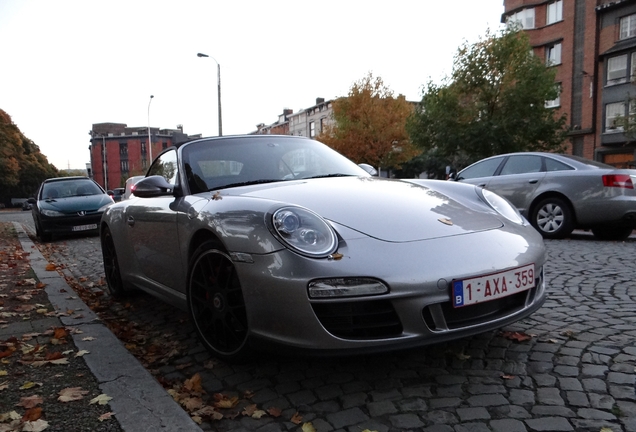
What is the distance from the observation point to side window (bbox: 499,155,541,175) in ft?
27.2

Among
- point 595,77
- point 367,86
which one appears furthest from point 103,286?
point 367,86

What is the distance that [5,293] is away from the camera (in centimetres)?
516

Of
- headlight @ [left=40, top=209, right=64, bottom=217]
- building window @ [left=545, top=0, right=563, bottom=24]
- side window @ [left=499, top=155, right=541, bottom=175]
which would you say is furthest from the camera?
building window @ [left=545, top=0, right=563, bottom=24]

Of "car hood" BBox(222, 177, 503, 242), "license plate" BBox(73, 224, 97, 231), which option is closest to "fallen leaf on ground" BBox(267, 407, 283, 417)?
"car hood" BBox(222, 177, 503, 242)

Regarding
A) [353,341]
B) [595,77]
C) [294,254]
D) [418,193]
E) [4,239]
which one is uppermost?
[595,77]

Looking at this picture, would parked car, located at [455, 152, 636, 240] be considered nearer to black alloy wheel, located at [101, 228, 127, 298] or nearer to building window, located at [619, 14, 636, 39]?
black alloy wheel, located at [101, 228, 127, 298]

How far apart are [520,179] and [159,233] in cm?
635

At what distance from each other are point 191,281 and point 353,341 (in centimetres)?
122

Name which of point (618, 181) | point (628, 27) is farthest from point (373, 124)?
point (618, 181)

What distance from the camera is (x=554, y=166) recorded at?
8023mm

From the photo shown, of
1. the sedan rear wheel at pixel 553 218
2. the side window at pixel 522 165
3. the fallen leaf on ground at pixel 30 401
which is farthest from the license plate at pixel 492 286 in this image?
the side window at pixel 522 165

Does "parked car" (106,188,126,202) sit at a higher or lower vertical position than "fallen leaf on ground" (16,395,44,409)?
higher

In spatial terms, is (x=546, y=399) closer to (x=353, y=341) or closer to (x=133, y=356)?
(x=353, y=341)

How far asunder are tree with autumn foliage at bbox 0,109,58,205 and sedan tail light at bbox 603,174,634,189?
5046 cm
